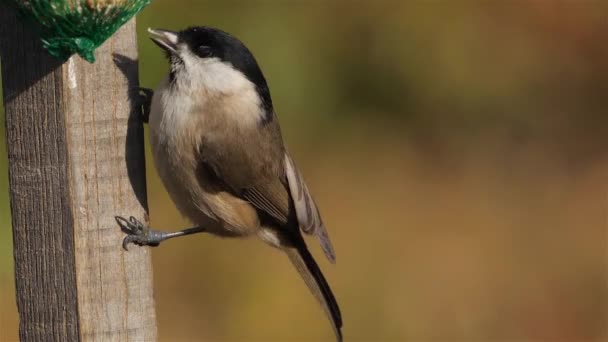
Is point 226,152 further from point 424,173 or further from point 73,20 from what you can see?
point 424,173

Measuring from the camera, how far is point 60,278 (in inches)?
121

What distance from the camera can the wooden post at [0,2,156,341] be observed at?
3.07m

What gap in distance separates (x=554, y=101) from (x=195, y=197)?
5.58 metres

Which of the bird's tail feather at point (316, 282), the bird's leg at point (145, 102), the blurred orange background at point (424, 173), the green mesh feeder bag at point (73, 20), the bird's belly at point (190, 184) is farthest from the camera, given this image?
the blurred orange background at point (424, 173)

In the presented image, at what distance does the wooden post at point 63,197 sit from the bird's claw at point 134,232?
27 millimetres

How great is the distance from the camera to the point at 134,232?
3244mm

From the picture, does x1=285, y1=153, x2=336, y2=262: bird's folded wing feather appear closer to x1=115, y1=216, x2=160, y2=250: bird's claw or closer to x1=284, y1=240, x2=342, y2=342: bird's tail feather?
x1=284, y1=240, x2=342, y2=342: bird's tail feather

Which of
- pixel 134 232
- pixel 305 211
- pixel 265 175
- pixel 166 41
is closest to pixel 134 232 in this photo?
pixel 134 232

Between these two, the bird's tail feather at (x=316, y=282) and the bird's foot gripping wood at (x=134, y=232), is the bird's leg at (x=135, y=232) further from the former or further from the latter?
the bird's tail feather at (x=316, y=282)

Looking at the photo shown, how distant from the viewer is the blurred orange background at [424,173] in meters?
7.11

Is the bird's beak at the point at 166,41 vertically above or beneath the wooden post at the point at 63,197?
above

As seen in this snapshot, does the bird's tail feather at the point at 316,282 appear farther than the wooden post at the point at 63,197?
Yes

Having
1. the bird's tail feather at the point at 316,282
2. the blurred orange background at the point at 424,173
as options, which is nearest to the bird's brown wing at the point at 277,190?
the bird's tail feather at the point at 316,282

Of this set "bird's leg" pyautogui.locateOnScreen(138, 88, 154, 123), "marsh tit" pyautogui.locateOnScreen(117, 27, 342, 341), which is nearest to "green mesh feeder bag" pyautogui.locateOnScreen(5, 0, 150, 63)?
"bird's leg" pyautogui.locateOnScreen(138, 88, 154, 123)
